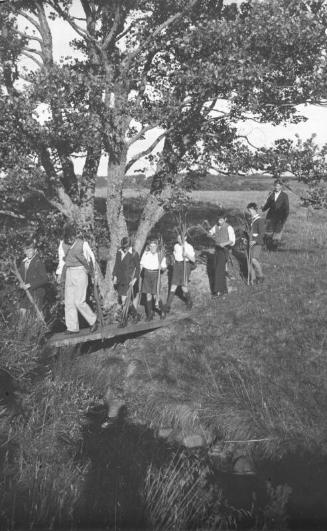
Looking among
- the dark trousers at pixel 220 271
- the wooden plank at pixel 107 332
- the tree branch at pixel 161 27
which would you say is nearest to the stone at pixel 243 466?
the wooden plank at pixel 107 332

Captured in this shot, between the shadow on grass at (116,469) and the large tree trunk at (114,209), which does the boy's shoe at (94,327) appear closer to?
the shadow on grass at (116,469)

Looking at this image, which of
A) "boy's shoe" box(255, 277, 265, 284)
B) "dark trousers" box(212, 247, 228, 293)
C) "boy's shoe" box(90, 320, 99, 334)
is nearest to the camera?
"boy's shoe" box(90, 320, 99, 334)

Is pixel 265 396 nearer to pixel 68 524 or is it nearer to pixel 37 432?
pixel 37 432

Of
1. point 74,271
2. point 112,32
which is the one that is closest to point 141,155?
point 112,32

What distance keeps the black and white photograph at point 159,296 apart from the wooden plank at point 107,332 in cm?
6

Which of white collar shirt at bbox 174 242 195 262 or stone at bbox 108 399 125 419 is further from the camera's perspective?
white collar shirt at bbox 174 242 195 262

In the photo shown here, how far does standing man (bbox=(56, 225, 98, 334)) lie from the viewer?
13.9 metres

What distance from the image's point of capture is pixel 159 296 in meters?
16.3

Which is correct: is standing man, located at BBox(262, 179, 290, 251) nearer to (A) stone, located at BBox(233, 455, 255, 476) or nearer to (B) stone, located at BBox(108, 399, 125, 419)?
(B) stone, located at BBox(108, 399, 125, 419)

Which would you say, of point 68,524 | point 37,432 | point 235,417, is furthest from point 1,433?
point 235,417

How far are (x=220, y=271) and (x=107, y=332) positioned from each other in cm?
377

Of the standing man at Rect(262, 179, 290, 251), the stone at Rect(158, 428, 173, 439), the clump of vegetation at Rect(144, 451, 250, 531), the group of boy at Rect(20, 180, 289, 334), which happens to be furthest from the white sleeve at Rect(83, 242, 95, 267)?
the standing man at Rect(262, 179, 290, 251)

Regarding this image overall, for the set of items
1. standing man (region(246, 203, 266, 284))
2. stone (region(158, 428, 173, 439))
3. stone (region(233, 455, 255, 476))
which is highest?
standing man (region(246, 203, 266, 284))

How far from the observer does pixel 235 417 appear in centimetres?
1341
